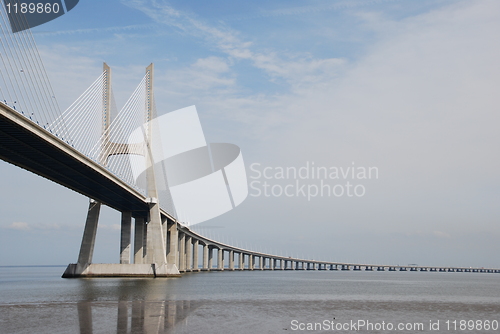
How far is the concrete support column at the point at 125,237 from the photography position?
68.9 metres

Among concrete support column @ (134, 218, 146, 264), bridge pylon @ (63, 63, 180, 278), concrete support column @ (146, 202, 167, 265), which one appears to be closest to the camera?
bridge pylon @ (63, 63, 180, 278)

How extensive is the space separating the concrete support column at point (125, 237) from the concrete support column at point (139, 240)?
5551 mm

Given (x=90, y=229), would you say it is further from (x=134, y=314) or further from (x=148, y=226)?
(x=134, y=314)

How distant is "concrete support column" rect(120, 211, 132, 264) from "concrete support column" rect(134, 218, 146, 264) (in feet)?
18.2

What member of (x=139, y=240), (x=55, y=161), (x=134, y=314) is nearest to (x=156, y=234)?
(x=139, y=240)

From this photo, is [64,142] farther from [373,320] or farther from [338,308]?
[373,320]

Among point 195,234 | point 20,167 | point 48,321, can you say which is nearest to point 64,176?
point 20,167

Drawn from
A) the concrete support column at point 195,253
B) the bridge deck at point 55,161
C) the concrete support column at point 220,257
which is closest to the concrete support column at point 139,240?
the bridge deck at point 55,161

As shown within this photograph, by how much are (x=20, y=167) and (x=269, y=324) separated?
2959 centimetres

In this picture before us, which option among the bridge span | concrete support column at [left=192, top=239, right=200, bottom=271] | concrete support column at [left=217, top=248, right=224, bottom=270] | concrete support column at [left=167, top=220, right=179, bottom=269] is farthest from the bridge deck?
concrete support column at [left=217, top=248, right=224, bottom=270]

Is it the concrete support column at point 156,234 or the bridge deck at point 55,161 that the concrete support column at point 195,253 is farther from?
the bridge deck at point 55,161

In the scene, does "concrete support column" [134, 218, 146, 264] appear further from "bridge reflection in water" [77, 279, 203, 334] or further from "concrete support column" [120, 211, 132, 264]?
"bridge reflection in water" [77, 279, 203, 334]

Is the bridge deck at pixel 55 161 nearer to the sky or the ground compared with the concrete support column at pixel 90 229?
nearer to the sky

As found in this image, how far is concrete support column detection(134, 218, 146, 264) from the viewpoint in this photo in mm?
74875
